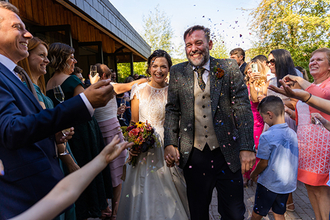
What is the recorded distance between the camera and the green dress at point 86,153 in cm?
276

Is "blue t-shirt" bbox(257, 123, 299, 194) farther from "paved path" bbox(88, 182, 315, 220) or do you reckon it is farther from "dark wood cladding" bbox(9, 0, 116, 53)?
"dark wood cladding" bbox(9, 0, 116, 53)

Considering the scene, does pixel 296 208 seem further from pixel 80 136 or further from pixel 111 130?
pixel 80 136

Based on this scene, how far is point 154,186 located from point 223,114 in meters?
1.34

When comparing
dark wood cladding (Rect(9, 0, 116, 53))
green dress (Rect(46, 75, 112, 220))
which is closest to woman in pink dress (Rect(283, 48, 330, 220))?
green dress (Rect(46, 75, 112, 220))

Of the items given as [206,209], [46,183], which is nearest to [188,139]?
[206,209]

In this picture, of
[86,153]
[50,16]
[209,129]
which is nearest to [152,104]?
[209,129]

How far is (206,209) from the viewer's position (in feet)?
7.71

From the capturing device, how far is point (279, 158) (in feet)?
8.55

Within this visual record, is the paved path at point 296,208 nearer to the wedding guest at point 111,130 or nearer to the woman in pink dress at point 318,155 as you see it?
the woman in pink dress at point 318,155

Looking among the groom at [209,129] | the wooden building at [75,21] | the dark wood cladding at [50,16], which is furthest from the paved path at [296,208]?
the dark wood cladding at [50,16]

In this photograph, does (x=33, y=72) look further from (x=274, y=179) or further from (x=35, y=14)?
(x=35, y=14)

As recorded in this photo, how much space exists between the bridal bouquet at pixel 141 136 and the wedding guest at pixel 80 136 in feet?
2.06

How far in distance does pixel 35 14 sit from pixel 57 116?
19.5 feet

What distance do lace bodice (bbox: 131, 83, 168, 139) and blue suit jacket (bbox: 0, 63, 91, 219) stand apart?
69.0 inches
